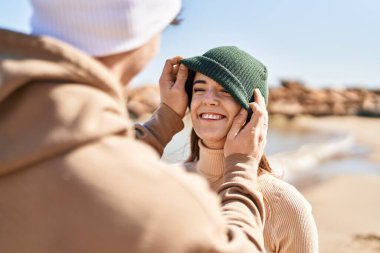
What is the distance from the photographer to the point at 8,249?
1019 millimetres

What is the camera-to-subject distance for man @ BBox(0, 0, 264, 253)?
3.02 ft

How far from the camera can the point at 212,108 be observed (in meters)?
2.60

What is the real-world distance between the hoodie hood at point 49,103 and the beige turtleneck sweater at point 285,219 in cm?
166

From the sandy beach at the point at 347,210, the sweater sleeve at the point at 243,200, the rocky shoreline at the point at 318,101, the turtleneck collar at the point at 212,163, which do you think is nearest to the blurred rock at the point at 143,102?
the rocky shoreline at the point at 318,101

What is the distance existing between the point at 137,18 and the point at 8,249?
0.61 m

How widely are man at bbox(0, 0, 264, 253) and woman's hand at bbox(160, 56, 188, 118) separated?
51.8 inches

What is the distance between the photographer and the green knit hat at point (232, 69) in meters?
2.44

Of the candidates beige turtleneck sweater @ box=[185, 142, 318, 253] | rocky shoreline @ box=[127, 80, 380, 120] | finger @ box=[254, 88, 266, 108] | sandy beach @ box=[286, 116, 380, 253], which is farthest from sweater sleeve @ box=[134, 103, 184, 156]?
rocky shoreline @ box=[127, 80, 380, 120]

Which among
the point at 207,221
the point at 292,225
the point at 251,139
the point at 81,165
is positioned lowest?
the point at 292,225

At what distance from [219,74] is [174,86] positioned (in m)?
0.26

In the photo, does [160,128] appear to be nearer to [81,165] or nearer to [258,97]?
[258,97]

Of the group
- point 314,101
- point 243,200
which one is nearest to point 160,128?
point 243,200

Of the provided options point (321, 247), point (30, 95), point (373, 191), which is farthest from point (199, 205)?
point (373, 191)

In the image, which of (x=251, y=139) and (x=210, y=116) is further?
(x=210, y=116)
